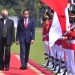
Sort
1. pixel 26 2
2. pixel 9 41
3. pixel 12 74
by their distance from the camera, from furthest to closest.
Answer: pixel 26 2 < pixel 9 41 < pixel 12 74

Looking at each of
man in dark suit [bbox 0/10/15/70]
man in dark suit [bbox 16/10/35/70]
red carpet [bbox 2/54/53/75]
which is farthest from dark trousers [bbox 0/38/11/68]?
man in dark suit [bbox 16/10/35/70]

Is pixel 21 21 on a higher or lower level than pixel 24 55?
higher

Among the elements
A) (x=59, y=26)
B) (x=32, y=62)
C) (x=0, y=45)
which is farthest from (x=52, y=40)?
(x=32, y=62)

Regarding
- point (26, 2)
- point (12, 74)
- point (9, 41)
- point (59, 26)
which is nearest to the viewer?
point (59, 26)

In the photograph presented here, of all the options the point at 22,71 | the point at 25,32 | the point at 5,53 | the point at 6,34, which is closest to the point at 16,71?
the point at 22,71

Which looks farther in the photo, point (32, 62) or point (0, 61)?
point (32, 62)

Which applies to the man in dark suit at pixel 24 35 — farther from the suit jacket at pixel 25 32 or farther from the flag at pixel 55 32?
the flag at pixel 55 32

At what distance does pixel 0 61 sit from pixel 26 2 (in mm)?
61755

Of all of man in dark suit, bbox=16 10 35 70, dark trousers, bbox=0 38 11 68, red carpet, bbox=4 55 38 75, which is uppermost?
man in dark suit, bbox=16 10 35 70

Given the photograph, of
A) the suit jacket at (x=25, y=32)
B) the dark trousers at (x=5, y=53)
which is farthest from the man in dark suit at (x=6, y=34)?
the suit jacket at (x=25, y=32)

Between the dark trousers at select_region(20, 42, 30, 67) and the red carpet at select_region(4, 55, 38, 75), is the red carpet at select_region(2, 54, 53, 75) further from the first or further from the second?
the dark trousers at select_region(20, 42, 30, 67)

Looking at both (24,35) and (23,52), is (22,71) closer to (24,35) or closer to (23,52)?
(23,52)

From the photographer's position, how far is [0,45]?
46.8ft

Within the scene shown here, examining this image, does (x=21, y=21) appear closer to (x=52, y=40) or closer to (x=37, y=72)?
(x=37, y=72)
